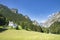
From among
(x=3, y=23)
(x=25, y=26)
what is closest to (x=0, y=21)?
(x=3, y=23)

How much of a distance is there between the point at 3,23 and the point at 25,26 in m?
16.9

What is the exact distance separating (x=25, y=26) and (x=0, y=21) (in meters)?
17.8

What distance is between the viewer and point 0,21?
4085 inches

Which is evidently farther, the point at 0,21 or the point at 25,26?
the point at 0,21

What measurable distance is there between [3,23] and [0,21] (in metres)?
2.50

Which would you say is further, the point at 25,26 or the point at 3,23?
the point at 3,23

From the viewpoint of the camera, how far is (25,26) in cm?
9606

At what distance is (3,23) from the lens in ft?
345

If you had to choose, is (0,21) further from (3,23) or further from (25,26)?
(25,26)
